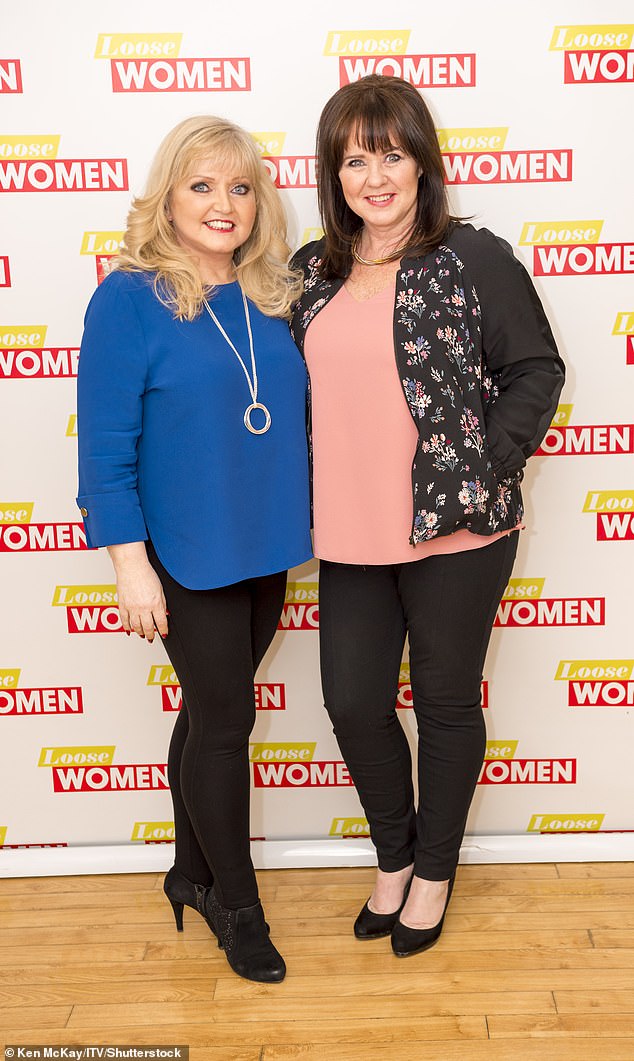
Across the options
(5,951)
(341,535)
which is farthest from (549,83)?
(5,951)

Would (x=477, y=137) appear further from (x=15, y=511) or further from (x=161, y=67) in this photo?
(x=15, y=511)

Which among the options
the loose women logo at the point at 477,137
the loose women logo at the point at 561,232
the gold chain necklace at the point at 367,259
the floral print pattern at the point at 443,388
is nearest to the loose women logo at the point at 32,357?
the gold chain necklace at the point at 367,259

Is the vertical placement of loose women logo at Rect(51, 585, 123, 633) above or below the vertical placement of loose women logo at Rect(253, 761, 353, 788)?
above

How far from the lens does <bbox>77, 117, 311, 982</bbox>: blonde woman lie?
1601 mm

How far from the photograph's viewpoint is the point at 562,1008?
1.75 meters

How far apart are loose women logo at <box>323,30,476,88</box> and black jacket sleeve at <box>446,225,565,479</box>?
0.47m

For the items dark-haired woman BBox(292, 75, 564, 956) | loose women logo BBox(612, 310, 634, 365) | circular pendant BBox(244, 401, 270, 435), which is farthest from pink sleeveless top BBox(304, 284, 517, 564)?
loose women logo BBox(612, 310, 634, 365)

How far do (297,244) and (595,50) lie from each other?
0.75 metres

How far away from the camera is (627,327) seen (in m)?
2.12

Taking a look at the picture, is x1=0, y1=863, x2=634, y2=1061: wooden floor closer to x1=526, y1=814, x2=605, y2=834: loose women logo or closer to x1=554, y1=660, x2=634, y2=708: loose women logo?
x1=526, y1=814, x2=605, y2=834: loose women logo

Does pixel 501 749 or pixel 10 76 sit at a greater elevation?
pixel 10 76

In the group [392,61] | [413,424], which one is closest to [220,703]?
[413,424]

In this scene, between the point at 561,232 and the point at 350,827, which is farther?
the point at 350,827

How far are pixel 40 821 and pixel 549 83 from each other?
210 centimetres
